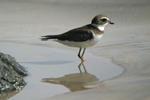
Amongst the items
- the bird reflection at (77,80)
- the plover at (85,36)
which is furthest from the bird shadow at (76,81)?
the plover at (85,36)

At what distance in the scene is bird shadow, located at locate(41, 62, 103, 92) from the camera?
482 cm

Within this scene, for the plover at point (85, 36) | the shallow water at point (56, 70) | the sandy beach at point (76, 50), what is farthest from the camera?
the plover at point (85, 36)

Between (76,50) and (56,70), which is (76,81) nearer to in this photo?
(56,70)

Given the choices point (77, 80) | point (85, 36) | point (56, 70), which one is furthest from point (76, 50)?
point (77, 80)

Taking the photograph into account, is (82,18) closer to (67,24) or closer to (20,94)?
A: (67,24)

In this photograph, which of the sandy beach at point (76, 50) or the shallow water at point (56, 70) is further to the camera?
the shallow water at point (56, 70)

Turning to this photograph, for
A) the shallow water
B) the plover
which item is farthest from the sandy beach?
the plover

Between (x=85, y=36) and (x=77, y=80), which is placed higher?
(x=85, y=36)

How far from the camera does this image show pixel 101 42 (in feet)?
26.6

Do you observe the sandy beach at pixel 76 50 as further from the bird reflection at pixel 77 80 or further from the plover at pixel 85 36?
the plover at pixel 85 36

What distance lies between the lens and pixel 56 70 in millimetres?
5871

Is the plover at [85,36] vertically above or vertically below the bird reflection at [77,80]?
above

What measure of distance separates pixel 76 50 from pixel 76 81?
8.02 feet

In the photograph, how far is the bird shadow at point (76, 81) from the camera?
190 inches
